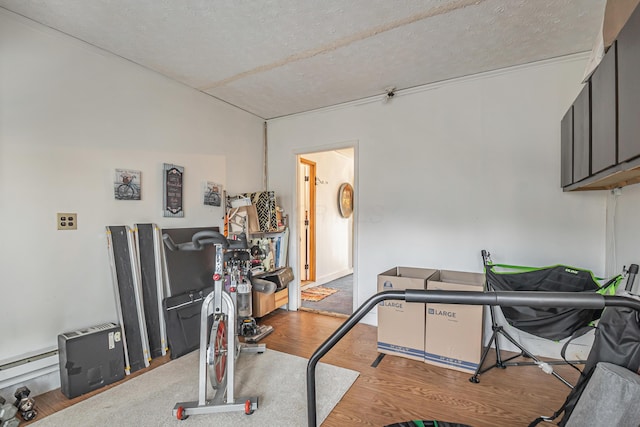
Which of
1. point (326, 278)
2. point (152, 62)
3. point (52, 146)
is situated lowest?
point (326, 278)

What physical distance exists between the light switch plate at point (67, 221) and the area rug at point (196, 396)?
1.24 meters

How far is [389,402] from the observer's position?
205 centimetres

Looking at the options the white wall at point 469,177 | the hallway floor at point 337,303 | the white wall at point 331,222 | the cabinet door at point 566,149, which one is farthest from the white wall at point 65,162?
the cabinet door at point 566,149

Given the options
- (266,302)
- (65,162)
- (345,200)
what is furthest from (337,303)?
(65,162)

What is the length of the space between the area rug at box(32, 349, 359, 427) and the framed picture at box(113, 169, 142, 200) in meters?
1.50

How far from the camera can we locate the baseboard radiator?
1955 millimetres

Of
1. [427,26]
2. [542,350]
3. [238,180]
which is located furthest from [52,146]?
[542,350]

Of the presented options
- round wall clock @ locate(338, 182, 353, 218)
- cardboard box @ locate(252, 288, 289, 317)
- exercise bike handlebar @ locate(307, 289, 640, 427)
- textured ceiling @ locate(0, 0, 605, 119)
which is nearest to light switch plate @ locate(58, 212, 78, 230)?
textured ceiling @ locate(0, 0, 605, 119)

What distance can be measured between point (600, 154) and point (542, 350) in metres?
1.93

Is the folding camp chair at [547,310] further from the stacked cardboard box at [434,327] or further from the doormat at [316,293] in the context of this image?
the doormat at [316,293]

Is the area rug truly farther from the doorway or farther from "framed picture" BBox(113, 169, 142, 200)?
the doorway

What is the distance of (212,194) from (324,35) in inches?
80.5

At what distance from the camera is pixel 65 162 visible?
2268mm

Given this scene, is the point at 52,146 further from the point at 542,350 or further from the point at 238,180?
the point at 542,350
